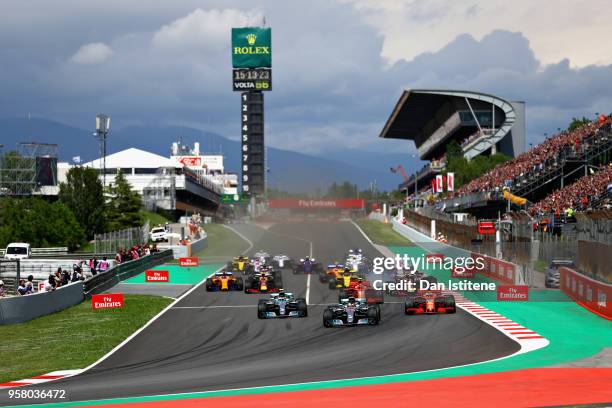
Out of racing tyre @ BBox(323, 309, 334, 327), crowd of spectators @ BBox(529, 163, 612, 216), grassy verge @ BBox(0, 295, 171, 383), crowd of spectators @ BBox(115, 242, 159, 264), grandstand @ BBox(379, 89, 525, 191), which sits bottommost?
grassy verge @ BBox(0, 295, 171, 383)

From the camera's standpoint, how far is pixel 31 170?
9975cm

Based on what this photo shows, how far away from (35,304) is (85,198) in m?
59.0

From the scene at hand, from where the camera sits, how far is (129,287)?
40875 mm

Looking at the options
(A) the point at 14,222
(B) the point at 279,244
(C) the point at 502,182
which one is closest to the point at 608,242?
(C) the point at 502,182

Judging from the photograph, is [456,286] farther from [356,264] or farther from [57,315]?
[57,315]

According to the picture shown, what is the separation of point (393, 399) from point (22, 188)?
99505mm

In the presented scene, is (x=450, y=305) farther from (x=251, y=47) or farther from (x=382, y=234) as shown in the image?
(x=251, y=47)

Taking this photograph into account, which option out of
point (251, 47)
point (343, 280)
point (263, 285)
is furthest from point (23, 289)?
point (251, 47)

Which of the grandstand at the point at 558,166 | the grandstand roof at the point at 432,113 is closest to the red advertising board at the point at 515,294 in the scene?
the grandstand at the point at 558,166

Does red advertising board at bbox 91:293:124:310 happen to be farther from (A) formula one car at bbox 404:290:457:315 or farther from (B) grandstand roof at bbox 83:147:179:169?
(B) grandstand roof at bbox 83:147:179:169

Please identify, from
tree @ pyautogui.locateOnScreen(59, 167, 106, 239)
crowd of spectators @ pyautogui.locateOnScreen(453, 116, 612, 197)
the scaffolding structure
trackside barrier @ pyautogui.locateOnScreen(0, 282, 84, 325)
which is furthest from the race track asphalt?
the scaffolding structure

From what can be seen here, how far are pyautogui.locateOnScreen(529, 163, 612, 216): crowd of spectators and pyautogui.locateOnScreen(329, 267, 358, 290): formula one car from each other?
47.5 ft

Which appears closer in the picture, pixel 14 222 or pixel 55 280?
pixel 55 280

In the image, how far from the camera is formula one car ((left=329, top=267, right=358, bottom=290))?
3634cm
